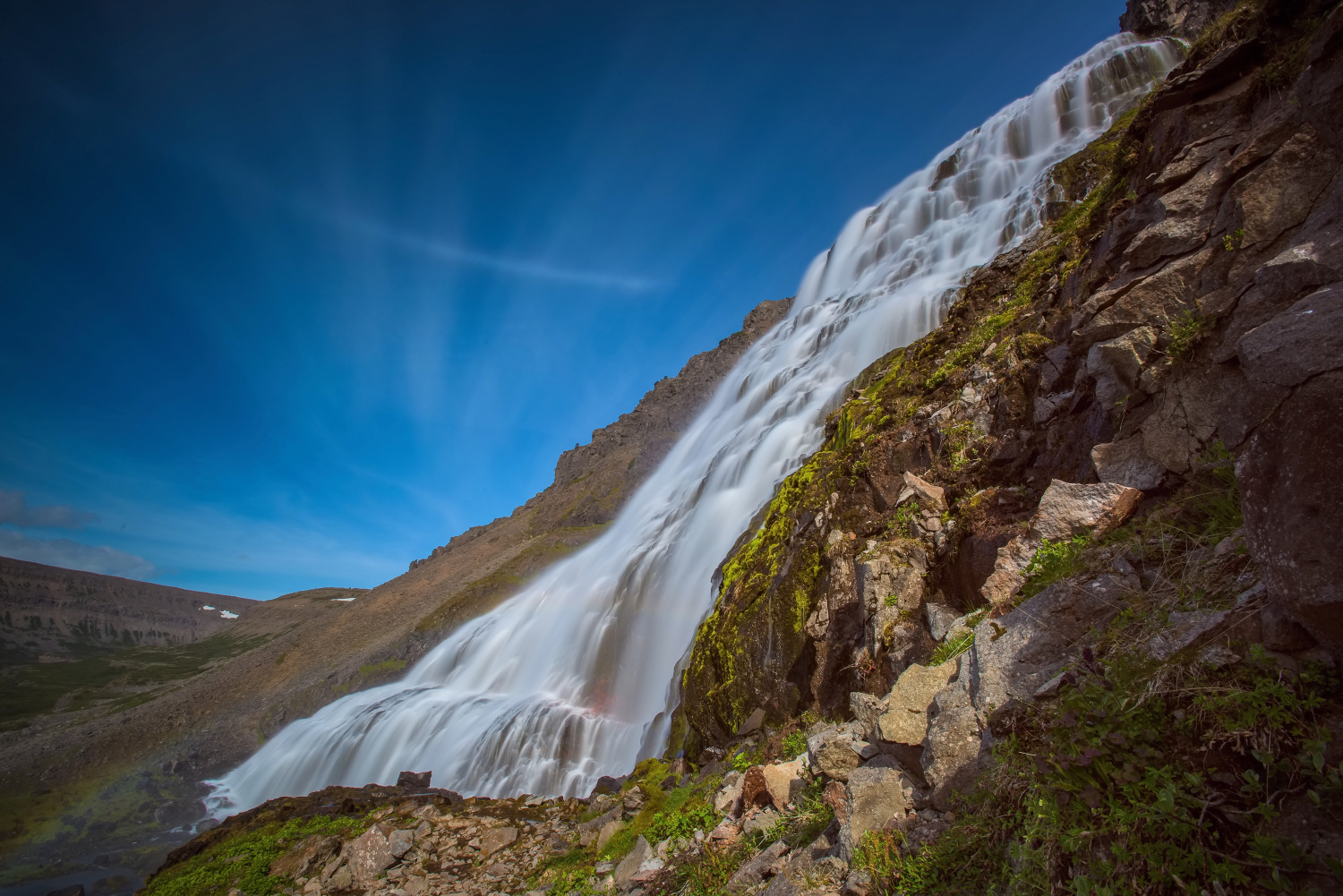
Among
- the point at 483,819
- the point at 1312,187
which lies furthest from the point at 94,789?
the point at 1312,187

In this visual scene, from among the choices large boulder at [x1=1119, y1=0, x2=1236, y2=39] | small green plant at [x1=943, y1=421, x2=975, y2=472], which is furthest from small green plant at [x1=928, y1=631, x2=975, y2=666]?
large boulder at [x1=1119, y1=0, x2=1236, y2=39]

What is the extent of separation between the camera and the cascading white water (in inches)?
738

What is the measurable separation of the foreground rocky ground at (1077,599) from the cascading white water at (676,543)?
625 centimetres

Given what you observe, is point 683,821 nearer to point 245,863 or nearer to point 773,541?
point 773,541

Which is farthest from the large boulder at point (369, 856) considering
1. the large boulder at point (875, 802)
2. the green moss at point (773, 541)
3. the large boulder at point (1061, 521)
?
the large boulder at point (1061, 521)

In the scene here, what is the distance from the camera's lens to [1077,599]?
3.99m

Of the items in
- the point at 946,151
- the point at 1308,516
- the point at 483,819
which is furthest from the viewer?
the point at 946,151

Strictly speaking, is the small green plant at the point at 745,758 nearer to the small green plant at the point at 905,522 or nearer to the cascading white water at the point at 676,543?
the small green plant at the point at 905,522

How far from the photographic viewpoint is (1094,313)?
624 centimetres

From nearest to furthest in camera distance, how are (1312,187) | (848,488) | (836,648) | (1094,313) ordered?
(1312,187)
(1094,313)
(836,648)
(848,488)

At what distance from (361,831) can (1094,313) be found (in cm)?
1567

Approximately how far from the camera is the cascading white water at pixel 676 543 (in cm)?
1875

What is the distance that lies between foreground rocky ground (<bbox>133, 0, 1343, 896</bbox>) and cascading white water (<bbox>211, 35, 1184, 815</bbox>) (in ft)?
20.5

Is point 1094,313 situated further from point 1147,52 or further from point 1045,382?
point 1147,52
